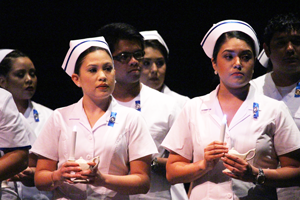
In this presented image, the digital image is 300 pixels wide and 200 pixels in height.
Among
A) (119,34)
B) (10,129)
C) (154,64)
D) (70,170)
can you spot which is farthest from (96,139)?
(154,64)

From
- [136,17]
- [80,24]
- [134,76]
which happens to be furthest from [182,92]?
[134,76]

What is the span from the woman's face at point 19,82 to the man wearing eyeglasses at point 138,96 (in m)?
1.10

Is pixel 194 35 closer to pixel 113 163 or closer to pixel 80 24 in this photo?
pixel 80 24

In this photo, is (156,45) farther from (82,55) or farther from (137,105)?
(82,55)

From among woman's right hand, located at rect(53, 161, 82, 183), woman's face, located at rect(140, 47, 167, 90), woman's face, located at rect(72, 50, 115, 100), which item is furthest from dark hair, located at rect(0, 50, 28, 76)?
woman's right hand, located at rect(53, 161, 82, 183)

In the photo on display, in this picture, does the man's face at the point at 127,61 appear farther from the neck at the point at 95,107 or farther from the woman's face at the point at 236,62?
the woman's face at the point at 236,62

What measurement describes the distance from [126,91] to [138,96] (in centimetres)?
11

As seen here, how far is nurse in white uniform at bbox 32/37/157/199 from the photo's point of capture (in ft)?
9.23

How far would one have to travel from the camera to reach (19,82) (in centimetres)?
442

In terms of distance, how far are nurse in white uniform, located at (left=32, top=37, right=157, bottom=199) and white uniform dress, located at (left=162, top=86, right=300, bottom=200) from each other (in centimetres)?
25

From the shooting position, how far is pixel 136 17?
5.20m

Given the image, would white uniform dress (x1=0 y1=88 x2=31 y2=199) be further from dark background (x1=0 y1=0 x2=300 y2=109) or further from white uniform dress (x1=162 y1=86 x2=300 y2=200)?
dark background (x1=0 y1=0 x2=300 y2=109)

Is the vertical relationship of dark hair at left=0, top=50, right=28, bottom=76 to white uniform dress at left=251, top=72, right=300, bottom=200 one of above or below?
above

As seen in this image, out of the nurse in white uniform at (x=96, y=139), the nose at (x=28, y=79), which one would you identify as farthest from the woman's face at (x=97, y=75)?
the nose at (x=28, y=79)
